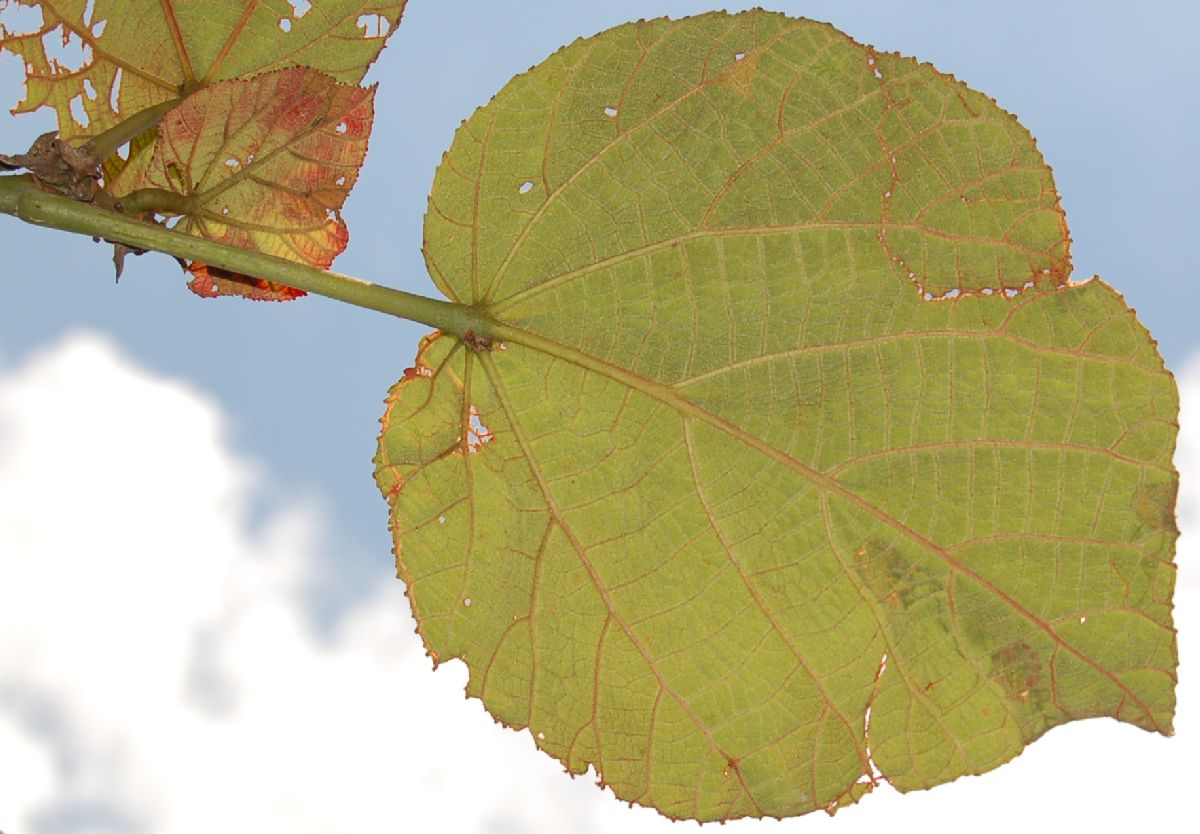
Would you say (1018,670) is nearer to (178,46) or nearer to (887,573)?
(887,573)

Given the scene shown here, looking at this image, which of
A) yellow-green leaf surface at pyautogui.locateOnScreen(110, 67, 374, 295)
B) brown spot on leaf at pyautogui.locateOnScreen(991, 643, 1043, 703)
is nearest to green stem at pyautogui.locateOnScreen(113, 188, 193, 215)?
yellow-green leaf surface at pyautogui.locateOnScreen(110, 67, 374, 295)

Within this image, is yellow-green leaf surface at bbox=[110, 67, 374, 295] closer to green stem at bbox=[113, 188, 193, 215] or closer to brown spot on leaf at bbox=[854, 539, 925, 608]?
green stem at bbox=[113, 188, 193, 215]

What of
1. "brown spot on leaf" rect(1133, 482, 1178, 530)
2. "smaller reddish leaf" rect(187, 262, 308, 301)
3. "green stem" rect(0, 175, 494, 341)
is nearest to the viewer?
"green stem" rect(0, 175, 494, 341)

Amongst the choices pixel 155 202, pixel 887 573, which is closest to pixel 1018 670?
pixel 887 573

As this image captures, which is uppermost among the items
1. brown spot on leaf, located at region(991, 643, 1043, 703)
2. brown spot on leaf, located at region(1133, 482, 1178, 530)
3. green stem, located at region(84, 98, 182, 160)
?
green stem, located at region(84, 98, 182, 160)

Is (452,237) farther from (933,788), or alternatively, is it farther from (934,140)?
(933,788)
